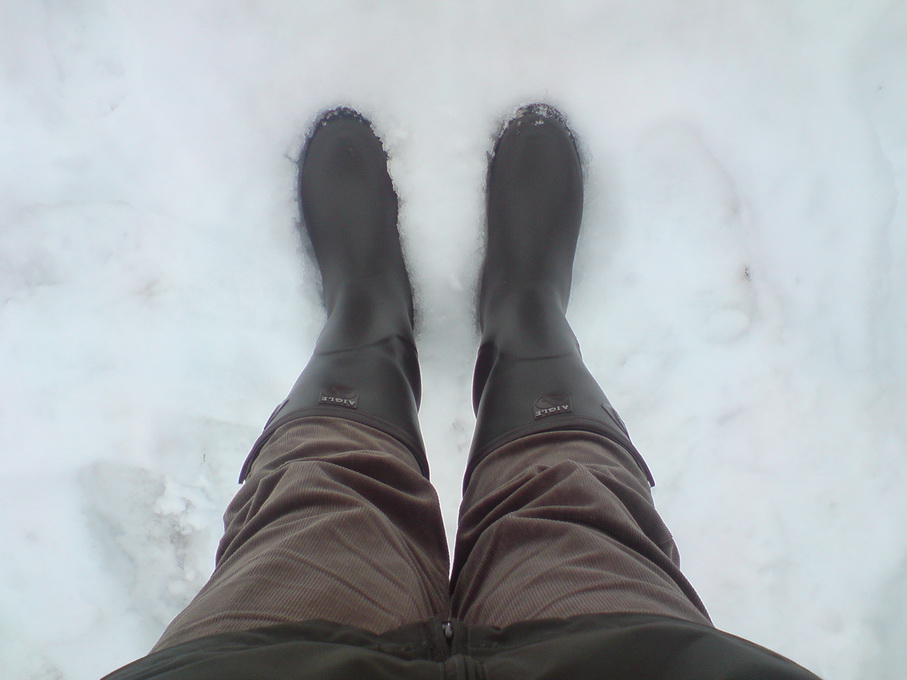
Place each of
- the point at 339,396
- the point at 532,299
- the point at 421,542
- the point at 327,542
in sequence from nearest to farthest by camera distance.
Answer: the point at 327,542
the point at 421,542
the point at 339,396
the point at 532,299

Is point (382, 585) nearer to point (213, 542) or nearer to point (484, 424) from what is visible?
point (484, 424)

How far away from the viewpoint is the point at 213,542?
790mm

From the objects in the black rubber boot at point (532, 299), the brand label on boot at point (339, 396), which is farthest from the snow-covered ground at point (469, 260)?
the brand label on boot at point (339, 396)

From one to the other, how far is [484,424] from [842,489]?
50 centimetres

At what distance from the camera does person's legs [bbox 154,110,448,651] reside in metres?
0.39

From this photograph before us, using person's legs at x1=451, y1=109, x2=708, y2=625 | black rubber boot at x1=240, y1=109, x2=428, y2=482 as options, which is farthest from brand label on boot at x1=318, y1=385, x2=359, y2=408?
person's legs at x1=451, y1=109, x2=708, y2=625

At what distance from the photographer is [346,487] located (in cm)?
50

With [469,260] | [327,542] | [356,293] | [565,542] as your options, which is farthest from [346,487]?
[469,260]

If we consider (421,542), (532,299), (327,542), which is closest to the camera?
(327,542)

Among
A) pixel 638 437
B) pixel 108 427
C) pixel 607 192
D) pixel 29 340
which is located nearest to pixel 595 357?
pixel 638 437

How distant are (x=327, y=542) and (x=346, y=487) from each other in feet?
0.24

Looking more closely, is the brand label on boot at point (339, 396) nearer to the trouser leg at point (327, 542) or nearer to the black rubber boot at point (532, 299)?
the trouser leg at point (327, 542)

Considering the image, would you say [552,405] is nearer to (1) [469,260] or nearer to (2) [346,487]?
(2) [346,487]

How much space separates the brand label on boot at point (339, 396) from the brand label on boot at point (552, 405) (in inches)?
7.6
